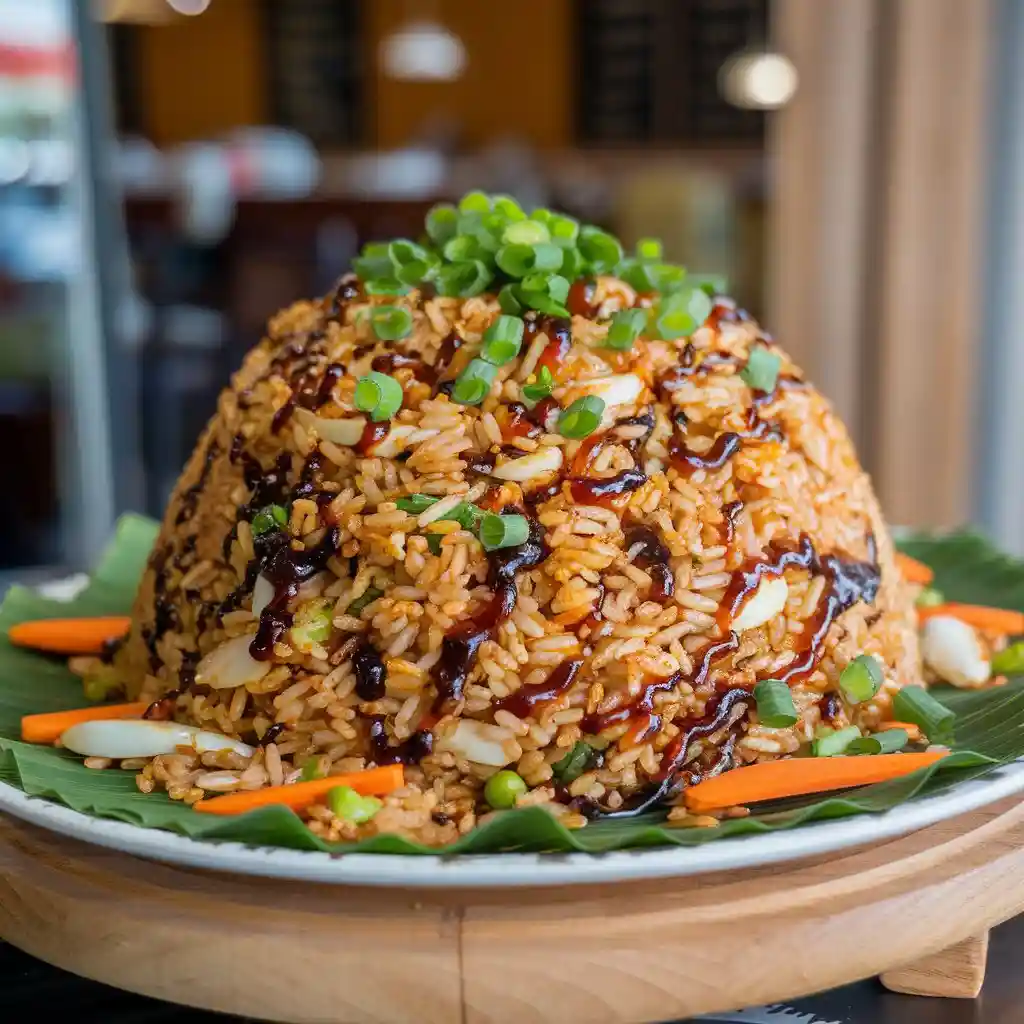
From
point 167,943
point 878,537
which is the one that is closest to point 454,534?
point 167,943

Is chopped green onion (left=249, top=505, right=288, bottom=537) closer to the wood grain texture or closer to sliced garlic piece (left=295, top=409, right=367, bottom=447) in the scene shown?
sliced garlic piece (left=295, top=409, right=367, bottom=447)

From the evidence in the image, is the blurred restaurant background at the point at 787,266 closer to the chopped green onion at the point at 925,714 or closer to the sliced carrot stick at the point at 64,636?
the chopped green onion at the point at 925,714

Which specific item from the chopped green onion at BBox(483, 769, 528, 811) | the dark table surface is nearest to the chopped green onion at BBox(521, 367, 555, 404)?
the chopped green onion at BBox(483, 769, 528, 811)

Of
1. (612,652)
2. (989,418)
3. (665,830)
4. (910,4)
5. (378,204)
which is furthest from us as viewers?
(378,204)

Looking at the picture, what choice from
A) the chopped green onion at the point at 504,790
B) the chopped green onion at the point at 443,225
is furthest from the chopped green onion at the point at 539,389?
the chopped green onion at the point at 504,790

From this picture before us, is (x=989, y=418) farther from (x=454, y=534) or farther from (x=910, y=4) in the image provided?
(x=454, y=534)

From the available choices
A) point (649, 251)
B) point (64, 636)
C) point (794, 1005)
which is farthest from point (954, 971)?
point (64, 636)

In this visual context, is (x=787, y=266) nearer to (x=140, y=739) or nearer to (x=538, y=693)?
(x=538, y=693)
